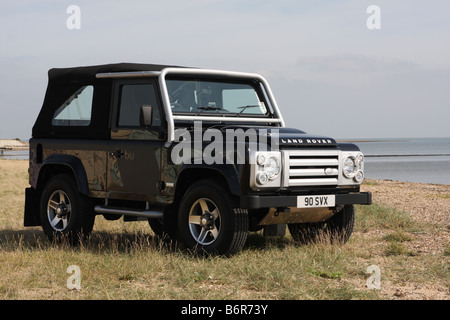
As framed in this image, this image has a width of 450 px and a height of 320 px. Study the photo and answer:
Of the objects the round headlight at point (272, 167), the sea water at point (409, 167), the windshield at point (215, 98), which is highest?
the windshield at point (215, 98)

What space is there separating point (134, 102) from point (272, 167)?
2.30 metres

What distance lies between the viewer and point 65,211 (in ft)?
31.7

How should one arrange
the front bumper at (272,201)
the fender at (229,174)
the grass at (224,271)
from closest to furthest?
the grass at (224,271) → the front bumper at (272,201) → the fender at (229,174)

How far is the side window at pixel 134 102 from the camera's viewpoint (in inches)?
341

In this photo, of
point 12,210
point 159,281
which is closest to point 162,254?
point 159,281

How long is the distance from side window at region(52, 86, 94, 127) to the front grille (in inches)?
122

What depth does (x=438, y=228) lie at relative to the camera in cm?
1106

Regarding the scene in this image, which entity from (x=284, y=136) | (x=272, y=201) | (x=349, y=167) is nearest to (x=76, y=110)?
(x=284, y=136)

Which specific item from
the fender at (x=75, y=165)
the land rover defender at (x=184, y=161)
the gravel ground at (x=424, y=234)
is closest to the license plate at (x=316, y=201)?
the land rover defender at (x=184, y=161)

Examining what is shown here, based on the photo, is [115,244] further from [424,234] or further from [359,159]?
[424,234]

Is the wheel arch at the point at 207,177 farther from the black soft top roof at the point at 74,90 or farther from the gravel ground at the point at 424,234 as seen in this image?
the gravel ground at the point at 424,234

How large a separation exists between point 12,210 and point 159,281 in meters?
8.51

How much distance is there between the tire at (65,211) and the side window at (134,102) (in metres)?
1.27

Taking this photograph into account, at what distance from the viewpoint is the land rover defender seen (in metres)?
7.74
